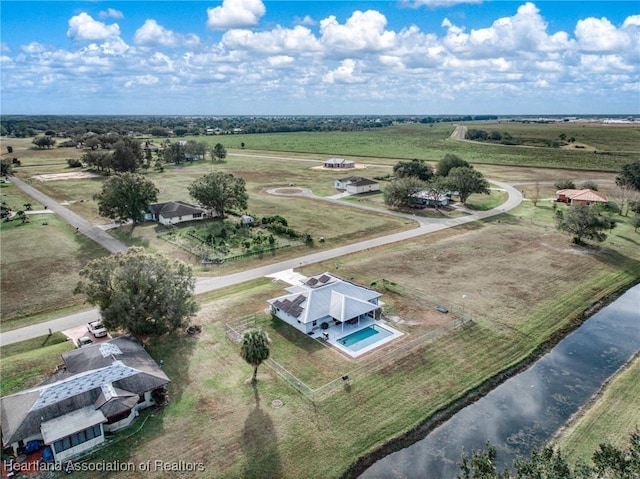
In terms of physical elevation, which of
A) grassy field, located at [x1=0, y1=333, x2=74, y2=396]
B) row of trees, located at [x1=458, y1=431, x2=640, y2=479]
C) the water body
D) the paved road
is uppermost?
row of trees, located at [x1=458, y1=431, x2=640, y2=479]

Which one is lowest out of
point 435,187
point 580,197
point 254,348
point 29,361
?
point 29,361

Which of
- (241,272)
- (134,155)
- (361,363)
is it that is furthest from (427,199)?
(134,155)

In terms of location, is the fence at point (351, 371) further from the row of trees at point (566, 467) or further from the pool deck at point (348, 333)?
the row of trees at point (566, 467)

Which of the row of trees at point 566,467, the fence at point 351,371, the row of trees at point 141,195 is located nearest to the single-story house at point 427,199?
the row of trees at point 141,195

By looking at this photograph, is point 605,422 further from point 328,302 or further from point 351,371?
point 328,302

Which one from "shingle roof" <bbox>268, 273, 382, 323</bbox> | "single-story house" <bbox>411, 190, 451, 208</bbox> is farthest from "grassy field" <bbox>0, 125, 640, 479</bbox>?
"single-story house" <bbox>411, 190, 451, 208</bbox>

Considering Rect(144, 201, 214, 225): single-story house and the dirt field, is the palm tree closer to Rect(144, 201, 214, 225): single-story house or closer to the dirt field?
Rect(144, 201, 214, 225): single-story house

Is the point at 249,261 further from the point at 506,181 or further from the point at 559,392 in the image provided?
the point at 506,181

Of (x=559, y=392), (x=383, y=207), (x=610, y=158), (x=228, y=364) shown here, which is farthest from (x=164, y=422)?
(x=610, y=158)
